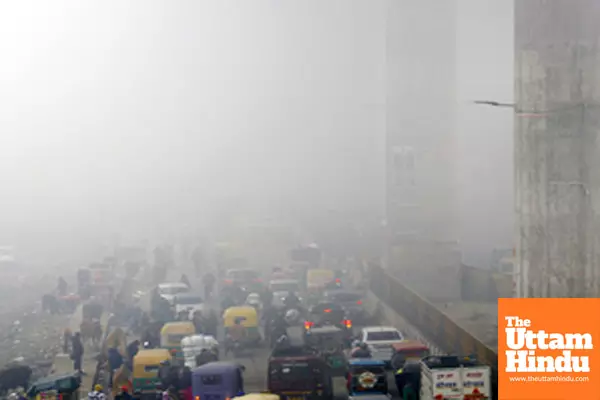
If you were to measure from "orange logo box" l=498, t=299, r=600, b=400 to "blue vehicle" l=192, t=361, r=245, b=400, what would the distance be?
3670mm

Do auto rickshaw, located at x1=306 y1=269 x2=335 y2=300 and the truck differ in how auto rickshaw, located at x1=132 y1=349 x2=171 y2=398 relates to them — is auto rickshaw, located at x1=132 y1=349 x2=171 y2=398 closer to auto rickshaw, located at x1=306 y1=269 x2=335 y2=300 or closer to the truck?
the truck

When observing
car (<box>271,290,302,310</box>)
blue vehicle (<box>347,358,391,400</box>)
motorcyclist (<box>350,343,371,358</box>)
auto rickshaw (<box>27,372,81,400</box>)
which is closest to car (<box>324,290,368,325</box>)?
car (<box>271,290,302,310</box>)

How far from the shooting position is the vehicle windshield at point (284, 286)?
22891mm

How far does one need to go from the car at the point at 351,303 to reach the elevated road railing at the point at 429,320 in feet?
2.82

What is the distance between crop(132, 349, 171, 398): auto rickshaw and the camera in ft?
46.2

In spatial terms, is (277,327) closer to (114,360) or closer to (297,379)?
(114,360)

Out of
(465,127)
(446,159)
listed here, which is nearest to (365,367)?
(446,159)

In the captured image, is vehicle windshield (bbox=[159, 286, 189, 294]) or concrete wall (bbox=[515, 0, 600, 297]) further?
vehicle windshield (bbox=[159, 286, 189, 294])

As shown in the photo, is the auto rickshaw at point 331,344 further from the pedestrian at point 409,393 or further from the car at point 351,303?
the car at point 351,303

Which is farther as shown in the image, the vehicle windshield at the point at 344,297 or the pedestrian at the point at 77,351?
the vehicle windshield at the point at 344,297

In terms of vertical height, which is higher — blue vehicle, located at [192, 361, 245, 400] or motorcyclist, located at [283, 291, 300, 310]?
motorcyclist, located at [283, 291, 300, 310]

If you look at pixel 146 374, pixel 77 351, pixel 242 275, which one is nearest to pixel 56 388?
pixel 146 374

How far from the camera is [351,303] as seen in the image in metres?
20.4

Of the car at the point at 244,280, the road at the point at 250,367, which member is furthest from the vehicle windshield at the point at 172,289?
the road at the point at 250,367
